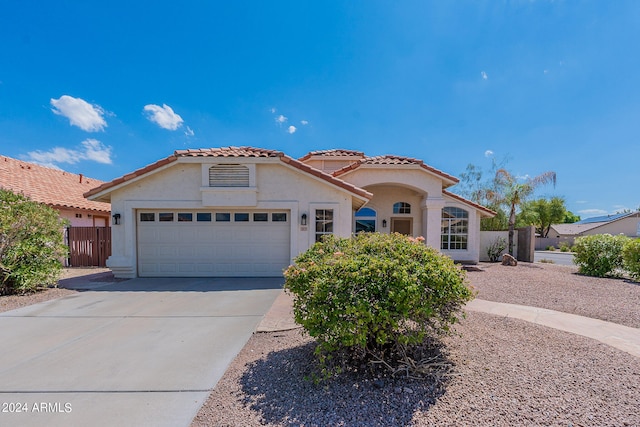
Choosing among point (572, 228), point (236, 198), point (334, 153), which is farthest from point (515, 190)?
point (572, 228)

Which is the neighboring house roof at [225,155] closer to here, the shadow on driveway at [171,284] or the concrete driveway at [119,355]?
the shadow on driveway at [171,284]

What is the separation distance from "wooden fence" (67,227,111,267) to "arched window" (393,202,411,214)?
1418 centimetres

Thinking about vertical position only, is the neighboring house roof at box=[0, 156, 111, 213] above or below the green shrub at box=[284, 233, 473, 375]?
above

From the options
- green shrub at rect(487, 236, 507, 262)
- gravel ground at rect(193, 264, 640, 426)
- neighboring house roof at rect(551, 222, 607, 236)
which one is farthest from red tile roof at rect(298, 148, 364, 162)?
neighboring house roof at rect(551, 222, 607, 236)

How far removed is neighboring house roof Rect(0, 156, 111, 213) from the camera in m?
14.7

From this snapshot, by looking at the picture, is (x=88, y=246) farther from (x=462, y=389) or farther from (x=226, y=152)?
(x=462, y=389)

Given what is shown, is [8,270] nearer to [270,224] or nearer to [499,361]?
[270,224]

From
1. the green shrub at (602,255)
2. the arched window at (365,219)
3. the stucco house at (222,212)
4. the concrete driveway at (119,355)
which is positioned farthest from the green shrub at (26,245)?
the green shrub at (602,255)

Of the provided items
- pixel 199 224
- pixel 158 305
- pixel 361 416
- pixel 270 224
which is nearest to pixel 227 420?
pixel 361 416

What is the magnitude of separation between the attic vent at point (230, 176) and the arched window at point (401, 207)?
8252 millimetres

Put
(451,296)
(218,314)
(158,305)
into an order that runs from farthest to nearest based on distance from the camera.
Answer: (158,305) → (218,314) → (451,296)

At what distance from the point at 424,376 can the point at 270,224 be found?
296 inches

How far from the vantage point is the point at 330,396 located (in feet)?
9.77

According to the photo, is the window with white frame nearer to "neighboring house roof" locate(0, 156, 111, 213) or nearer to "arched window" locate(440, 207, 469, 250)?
"arched window" locate(440, 207, 469, 250)
